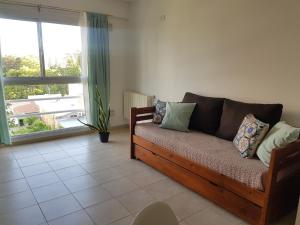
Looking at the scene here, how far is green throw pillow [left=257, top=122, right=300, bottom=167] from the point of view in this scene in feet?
6.21

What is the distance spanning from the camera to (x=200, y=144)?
2488 millimetres

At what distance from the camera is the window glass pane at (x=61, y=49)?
155 inches

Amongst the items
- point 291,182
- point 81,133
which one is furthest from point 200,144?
point 81,133

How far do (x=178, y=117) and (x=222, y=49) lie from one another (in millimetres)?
1033

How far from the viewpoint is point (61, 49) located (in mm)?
4121

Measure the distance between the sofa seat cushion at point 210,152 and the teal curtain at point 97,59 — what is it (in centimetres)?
152

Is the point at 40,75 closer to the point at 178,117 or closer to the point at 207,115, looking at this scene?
the point at 178,117

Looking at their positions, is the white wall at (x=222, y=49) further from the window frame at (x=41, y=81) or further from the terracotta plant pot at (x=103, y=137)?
the window frame at (x=41, y=81)

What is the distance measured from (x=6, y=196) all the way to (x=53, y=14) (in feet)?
9.50

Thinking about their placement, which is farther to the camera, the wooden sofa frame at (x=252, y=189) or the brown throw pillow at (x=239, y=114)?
the brown throw pillow at (x=239, y=114)

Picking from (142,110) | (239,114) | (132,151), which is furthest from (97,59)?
(239,114)

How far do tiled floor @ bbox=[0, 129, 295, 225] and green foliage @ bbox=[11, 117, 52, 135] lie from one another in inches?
18.4

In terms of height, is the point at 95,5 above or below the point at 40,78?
above

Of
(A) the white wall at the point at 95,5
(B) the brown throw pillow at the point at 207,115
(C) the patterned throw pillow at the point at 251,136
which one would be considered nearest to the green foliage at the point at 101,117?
(A) the white wall at the point at 95,5
